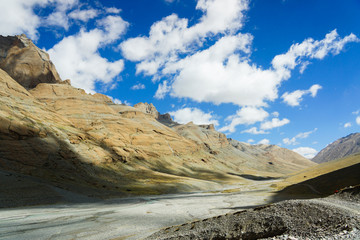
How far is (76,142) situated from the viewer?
82125mm

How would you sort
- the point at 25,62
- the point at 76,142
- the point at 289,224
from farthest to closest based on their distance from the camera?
the point at 25,62 → the point at 76,142 → the point at 289,224

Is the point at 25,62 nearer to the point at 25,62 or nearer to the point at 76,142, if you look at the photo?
the point at 25,62

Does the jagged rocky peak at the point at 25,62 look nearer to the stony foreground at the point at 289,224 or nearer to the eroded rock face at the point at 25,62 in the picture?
the eroded rock face at the point at 25,62

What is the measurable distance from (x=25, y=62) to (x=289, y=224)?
6616 inches

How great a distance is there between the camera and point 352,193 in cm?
1800

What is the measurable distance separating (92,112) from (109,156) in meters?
43.8

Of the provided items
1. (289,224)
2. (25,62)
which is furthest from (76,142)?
(25,62)

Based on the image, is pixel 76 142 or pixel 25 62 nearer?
pixel 76 142

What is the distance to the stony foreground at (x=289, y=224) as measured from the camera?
8742mm

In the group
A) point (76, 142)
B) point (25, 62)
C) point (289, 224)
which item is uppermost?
point (25, 62)

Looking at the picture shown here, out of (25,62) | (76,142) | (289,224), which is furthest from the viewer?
(25,62)

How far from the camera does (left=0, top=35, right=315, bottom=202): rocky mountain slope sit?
5909 cm

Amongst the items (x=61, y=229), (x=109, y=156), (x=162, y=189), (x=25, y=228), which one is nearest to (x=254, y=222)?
(x=61, y=229)

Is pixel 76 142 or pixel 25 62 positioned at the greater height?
pixel 25 62
